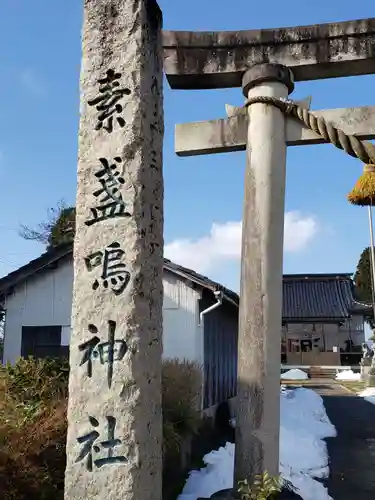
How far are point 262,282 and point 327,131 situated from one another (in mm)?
1721

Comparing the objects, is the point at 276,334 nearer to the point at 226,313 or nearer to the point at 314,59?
the point at 314,59

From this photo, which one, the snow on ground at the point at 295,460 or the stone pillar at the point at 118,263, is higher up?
the stone pillar at the point at 118,263

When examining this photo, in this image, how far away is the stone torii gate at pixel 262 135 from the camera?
18.1ft

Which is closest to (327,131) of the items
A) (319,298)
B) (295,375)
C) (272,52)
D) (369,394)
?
(272,52)

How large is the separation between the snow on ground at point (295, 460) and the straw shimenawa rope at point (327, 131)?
4419 mm

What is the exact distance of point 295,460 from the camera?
9406 mm

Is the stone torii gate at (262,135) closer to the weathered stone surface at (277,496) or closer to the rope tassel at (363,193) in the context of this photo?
the weathered stone surface at (277,496)

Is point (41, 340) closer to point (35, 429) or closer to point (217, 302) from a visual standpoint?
point (217, 302)

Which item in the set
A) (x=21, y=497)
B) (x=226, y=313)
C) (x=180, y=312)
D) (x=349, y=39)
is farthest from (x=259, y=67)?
(x=226, y=313)

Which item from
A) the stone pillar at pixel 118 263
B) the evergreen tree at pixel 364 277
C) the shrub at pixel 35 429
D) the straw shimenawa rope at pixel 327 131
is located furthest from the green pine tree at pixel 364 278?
the stone pillar at pixel 118 263

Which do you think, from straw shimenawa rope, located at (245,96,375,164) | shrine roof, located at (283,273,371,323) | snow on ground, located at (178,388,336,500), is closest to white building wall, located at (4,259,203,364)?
snow on ground, located at (178,388,336,500)

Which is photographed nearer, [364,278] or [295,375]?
[295,375]

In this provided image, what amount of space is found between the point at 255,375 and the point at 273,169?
2.26 meters

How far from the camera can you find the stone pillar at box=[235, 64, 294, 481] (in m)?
5.46
